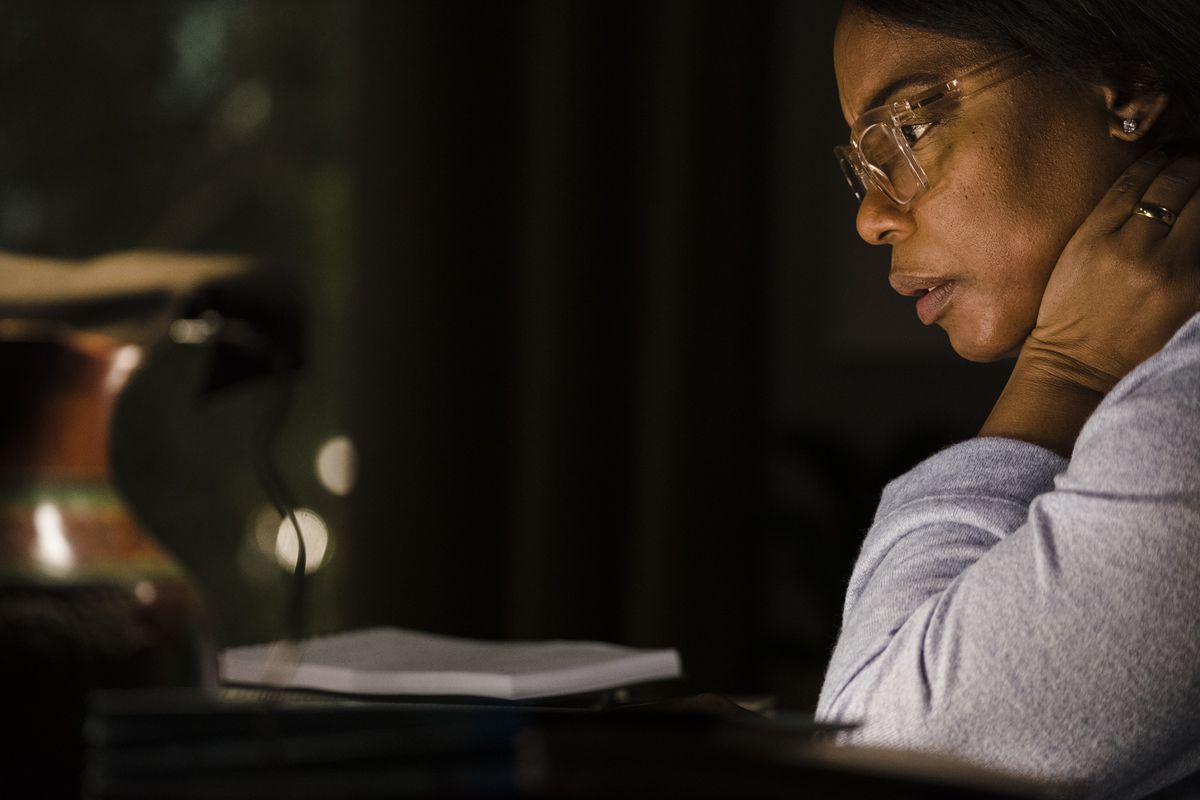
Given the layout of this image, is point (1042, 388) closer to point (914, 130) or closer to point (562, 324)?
point (914, 130)

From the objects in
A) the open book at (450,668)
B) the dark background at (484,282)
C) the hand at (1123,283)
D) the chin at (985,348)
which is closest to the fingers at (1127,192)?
the hand at (1123,283)

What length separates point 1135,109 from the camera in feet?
2.75

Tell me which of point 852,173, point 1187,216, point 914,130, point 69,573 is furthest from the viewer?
point 852,173

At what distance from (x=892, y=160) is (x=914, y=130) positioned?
A: 0.08ft

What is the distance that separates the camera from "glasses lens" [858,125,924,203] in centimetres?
89

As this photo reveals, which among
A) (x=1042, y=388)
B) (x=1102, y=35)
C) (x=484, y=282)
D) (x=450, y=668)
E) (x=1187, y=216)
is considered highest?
(x=1102, y=35)

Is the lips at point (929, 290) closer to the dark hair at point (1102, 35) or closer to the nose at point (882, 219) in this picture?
the nose at point (882, 219)

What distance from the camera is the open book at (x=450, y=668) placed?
90cm

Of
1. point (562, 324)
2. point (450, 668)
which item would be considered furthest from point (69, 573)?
point (562, 324)

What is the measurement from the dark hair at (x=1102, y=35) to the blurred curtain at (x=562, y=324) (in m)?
2.27

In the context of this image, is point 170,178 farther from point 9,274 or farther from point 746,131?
point 9,274

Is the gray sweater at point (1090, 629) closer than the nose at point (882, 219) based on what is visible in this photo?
Yes

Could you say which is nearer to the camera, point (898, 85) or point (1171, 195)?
point (1171, 195)

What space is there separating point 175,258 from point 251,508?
2.58 m
